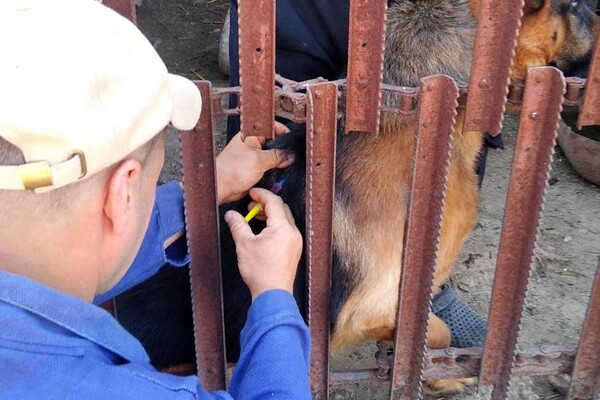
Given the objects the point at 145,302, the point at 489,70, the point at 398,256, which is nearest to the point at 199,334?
the point at 145,302

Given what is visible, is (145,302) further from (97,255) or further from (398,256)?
(97,255)

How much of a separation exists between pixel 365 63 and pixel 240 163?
54cm

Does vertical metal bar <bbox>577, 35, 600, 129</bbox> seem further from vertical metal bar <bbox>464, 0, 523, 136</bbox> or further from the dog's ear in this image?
the dog's ear

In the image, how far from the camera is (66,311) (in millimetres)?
1291

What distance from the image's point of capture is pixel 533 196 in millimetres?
2096

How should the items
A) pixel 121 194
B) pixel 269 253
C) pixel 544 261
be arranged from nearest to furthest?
pixel 121 194
pixel 269 253
pixel 544 261

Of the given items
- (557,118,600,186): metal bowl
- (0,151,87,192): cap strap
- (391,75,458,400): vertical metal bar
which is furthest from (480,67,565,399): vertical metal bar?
(557,118,600,186): metal bowl

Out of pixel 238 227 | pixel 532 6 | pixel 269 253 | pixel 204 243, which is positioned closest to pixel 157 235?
pixel 204 243

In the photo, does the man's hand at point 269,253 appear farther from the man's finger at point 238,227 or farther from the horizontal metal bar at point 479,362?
the horizontal metal bar at point 479,362

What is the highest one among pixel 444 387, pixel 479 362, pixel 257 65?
pixel 257 65

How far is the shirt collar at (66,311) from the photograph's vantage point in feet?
4.06

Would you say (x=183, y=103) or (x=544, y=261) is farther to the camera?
(x=544, y=261)

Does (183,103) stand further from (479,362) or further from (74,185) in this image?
(479,362)

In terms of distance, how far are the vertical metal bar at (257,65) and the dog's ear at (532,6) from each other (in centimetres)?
101
